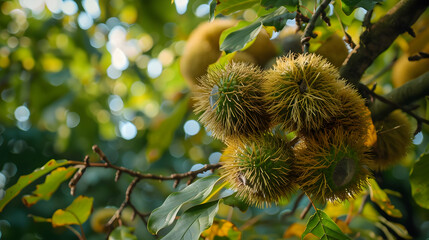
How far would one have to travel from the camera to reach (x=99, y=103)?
378 cm

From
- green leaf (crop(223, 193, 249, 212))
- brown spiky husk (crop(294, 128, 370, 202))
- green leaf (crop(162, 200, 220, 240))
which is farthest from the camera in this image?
green leaf (crop(223, 193, 249, 212))

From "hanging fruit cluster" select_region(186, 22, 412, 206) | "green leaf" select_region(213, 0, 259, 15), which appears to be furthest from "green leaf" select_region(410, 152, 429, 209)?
"green leaf" select_region(213, 0, 259, 15)

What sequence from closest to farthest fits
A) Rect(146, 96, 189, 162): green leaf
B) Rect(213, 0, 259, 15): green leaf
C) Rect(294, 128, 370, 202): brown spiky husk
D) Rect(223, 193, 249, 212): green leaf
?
Rect(294, 128, 370, 202): brown spiky husk < Rect(223, 193, 249, 212): green leaf < Rect(213, 0, 259, 15): green leaf < Rect(146, 96, 189, 162): green leaf

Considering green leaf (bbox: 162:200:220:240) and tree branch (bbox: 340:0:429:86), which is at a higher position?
tree branch (bbox: 340:0:429:86)

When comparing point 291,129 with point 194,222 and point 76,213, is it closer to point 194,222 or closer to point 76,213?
point 194,222

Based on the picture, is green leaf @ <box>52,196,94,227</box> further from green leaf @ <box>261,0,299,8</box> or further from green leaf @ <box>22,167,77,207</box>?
green leaf @ <box>261,0,299,8</box>

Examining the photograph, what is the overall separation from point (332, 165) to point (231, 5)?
2.38 ft

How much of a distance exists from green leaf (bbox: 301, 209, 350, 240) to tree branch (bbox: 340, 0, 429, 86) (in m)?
0.50

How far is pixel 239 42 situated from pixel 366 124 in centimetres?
48

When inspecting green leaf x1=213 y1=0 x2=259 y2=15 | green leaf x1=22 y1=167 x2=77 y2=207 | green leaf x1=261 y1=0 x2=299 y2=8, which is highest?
green leaf x1=261 y1=0 x2=299 y2=8

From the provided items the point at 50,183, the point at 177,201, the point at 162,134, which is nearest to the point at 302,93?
the point at 177,201

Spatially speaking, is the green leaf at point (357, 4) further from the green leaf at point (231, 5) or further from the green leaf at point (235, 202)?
the green leaf at point (235, 202)

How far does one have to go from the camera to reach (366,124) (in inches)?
42.6

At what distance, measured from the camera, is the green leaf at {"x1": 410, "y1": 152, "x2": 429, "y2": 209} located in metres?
1.45
